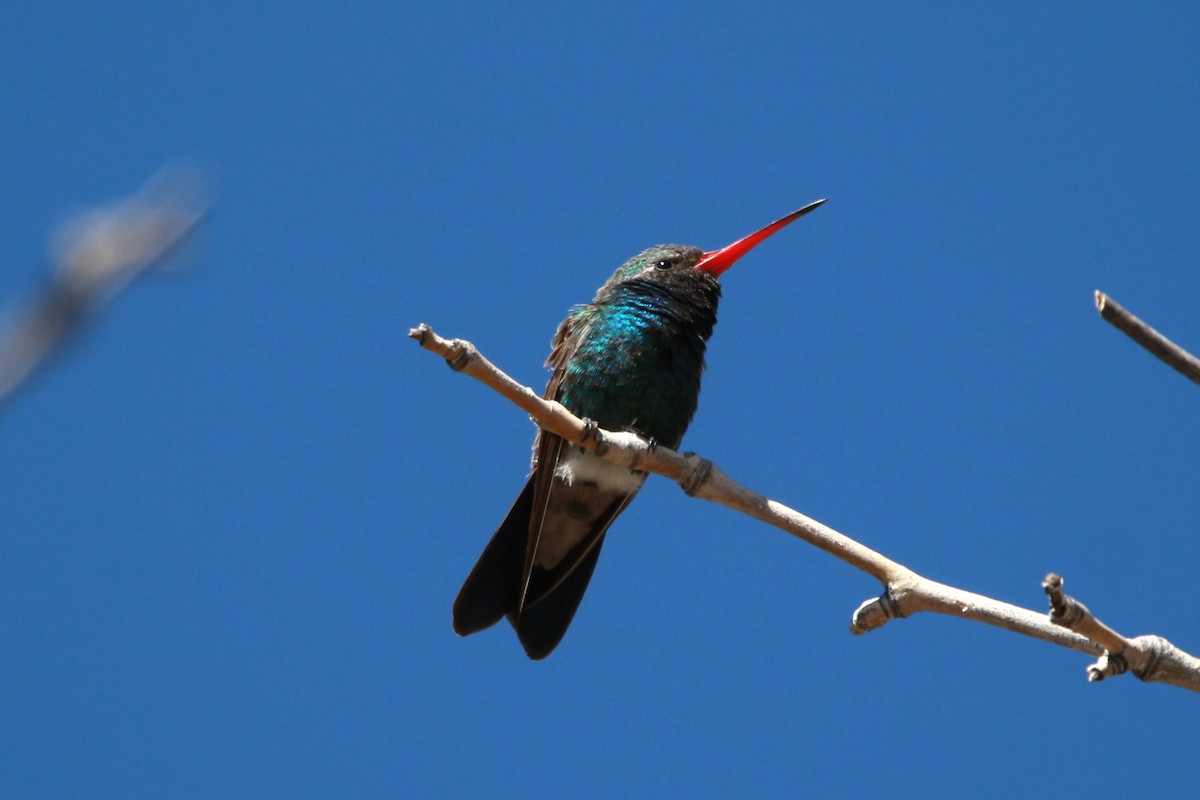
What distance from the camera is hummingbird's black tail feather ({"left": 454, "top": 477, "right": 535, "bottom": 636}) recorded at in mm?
5816

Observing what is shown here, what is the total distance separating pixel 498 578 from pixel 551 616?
383 millimetres

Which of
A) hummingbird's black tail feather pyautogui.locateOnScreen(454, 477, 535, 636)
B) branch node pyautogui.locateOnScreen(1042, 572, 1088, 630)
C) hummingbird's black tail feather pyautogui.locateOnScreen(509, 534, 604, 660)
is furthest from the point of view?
hummingbird's black tail feather pyautogui.locateOnScreen(509, 534, 604, 660)

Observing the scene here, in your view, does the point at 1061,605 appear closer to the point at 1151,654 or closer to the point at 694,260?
the point at 1151,654

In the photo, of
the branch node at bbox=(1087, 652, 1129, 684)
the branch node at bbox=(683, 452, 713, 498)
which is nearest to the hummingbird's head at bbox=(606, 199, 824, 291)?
the branch node at bbox=(683, 452, 713, 498)

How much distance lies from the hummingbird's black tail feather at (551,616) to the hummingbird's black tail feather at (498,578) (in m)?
0.13

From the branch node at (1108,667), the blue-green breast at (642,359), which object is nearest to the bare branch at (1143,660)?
the branch node at (1108,667)

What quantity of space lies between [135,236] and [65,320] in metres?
0.17

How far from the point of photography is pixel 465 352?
12.5 feet

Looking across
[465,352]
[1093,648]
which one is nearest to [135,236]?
[465,352]

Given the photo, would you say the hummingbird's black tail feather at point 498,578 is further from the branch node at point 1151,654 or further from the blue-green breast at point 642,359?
the branch node at point 1151,654

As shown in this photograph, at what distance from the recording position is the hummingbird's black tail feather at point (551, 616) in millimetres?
6043

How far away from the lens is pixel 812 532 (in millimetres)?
3865

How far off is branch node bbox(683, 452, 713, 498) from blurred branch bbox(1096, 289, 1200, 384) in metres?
2.29

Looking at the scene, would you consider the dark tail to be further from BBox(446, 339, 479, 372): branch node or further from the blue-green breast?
BBox(446, 339, 479, 372): branch node
